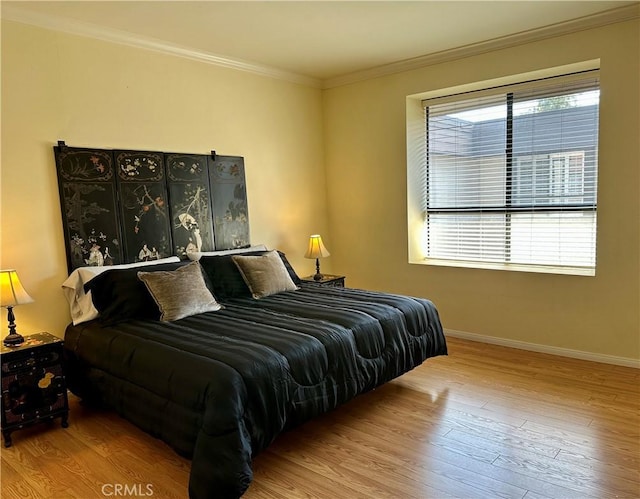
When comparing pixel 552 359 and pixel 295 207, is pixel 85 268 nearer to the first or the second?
pixel 295 207

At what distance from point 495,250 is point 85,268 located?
3.46 m

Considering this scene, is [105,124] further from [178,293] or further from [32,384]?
[32,384]

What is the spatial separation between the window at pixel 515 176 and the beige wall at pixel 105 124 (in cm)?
151

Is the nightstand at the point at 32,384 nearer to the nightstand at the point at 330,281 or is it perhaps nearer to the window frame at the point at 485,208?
the nightstand at the point at 330,281

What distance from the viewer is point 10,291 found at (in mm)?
2742

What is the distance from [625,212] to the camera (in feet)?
11.5

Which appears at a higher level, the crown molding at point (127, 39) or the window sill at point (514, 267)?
the crown molding at point (127, 39)

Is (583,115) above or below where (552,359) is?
above

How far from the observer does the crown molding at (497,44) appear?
133 inches

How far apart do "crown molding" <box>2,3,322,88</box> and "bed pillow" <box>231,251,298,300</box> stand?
1.73 meters

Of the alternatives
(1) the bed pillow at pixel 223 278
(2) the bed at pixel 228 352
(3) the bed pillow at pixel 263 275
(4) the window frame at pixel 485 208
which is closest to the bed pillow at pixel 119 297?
(2) the bed at pixel 228 352

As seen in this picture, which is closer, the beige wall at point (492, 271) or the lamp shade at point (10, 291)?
the lamp shade at point (10, 291)

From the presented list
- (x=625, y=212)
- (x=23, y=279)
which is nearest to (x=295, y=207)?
(x=23, y=279)

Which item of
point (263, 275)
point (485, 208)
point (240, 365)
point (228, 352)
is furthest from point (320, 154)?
point (240, 365)
